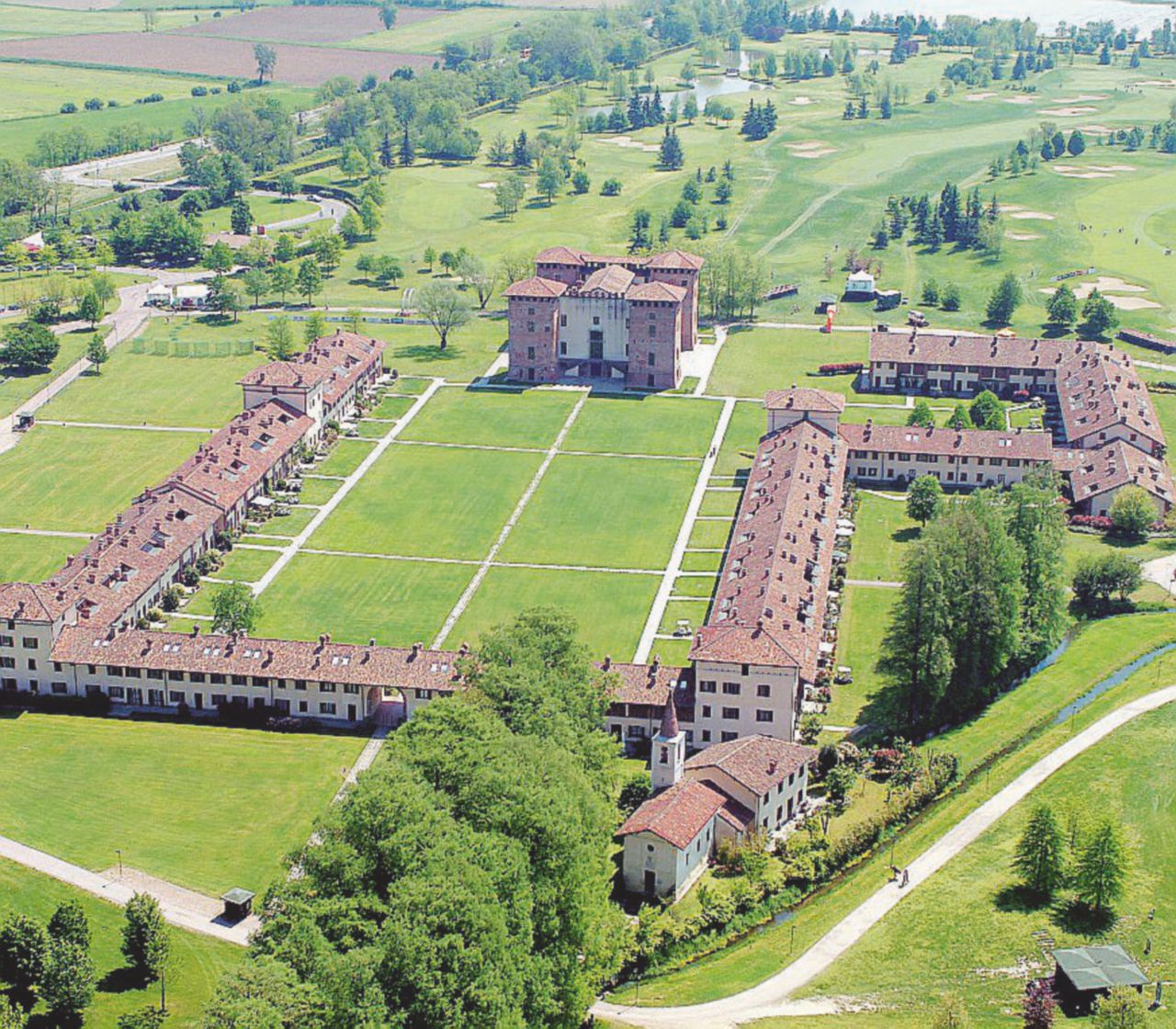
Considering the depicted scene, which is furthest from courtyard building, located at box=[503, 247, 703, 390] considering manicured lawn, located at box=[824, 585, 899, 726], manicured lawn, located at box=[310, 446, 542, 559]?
manicured lawn, located at box=[824, 585, 899, 726]

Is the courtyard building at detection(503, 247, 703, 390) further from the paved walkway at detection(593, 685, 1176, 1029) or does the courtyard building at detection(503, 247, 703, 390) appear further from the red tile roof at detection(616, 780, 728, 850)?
the red tile roof at detection(616, 780, 728, 850)

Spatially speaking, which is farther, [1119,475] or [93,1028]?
[1119,475]

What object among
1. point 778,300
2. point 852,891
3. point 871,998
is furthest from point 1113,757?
point 778,300

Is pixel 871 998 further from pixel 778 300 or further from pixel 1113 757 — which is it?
pixel 778 300

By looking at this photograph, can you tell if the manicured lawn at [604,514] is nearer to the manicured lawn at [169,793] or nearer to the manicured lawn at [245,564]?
the manicured lawn at [245,564]

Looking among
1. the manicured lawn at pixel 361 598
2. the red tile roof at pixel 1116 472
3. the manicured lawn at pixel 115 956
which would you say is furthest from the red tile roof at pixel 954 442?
the manicured lawn at pixel 115 956
